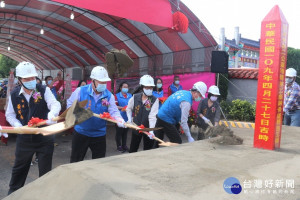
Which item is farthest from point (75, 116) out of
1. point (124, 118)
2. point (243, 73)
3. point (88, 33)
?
point (88, 33)

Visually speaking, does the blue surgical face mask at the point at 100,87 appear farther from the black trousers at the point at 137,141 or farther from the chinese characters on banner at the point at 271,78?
the chinese characters on banner at the point at 271,78

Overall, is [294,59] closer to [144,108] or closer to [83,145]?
[144,108]

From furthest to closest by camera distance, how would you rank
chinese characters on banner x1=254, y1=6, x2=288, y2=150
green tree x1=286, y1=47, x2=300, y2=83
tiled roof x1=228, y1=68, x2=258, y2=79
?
green tree x1=286, y1=47, x2=300, y2=83, tiled roof x1=228, y1=68, x2=258, y2=79, chinese characters on banner x1=254, y1=6, x2=288, y2=150

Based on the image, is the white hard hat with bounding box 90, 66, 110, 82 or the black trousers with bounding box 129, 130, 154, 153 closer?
the white hard hat with bounding box 90, 66, 110, 82

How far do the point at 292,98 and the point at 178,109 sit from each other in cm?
261

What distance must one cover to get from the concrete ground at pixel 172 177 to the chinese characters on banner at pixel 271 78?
1.61 ft

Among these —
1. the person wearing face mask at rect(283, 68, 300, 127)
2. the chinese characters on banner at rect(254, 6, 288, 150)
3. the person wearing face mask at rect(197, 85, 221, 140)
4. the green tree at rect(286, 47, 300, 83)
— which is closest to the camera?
the chinese characters on banner at rect(254, 6, 288, 150)

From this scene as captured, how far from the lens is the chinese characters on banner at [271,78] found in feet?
12.4

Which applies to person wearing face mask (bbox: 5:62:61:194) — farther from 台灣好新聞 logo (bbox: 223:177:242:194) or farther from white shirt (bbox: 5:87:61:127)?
台灣好新聞 logo (bbox: 223:177:242:194)

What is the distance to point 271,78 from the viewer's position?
3855 mm

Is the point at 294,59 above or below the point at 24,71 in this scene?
above

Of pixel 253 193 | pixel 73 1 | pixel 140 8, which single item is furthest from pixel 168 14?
pixel 253 193

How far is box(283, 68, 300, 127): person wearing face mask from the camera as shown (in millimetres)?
5117

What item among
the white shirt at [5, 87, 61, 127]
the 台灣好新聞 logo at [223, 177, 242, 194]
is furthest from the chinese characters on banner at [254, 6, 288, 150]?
the white shirt at [5, 87, 61, 127]
